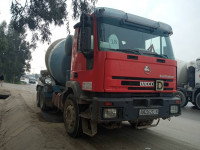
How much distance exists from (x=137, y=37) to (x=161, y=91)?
127 cm

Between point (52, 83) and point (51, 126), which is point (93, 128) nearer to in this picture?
point (51, 126)

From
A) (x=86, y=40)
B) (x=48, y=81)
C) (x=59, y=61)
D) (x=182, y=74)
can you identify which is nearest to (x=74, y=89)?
(x=86, y=40)

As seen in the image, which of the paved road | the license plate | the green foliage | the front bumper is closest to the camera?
the front bumper

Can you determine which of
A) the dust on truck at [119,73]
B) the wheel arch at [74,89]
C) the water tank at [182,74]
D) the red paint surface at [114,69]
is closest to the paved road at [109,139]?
the dust on truck at [119,73]

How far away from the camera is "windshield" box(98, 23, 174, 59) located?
385 cm

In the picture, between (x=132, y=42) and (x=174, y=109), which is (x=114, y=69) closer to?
(x=132, y=42)

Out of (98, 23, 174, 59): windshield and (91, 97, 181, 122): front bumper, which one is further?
(98, 23, 174, 59): windshield

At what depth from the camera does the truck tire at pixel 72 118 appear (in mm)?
4281

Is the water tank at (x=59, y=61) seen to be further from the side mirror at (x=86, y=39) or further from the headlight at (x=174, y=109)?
the headlight at (x=174, y=109)

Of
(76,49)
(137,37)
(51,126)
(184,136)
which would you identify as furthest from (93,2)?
(184,136)

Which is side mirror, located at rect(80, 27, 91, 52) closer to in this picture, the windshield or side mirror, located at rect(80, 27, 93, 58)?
side mirror, located at rect(80, 27, 93, 58)

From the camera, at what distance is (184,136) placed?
507 centimetres

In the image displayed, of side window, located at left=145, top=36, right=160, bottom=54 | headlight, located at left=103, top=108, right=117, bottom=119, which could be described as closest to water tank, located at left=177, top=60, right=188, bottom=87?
side window, located at left=145, top=36, right=160, bottom=54

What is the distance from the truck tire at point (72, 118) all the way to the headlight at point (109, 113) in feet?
3.00
